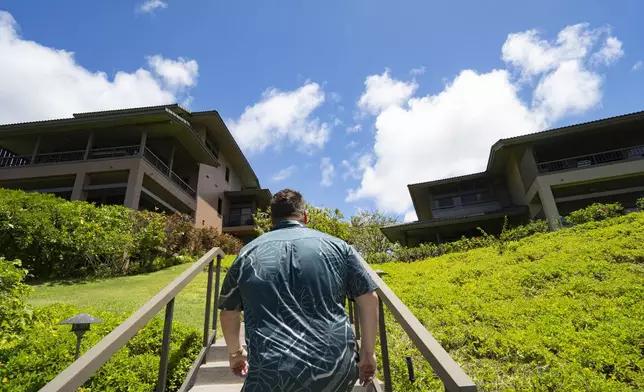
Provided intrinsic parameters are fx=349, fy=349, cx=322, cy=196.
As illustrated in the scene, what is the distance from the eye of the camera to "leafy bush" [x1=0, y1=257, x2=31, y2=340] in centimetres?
368

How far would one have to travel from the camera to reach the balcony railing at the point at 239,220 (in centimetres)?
2728

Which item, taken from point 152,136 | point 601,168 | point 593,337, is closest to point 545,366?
point 593,337

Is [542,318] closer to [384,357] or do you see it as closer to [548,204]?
[384,357]

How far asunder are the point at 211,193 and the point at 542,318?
22302 millimetres

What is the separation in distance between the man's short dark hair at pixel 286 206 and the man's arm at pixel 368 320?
0.63 m

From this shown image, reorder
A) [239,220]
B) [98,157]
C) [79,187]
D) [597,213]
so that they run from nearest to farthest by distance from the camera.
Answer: [597,213] → [79,187] → [98,157] → [239,220]

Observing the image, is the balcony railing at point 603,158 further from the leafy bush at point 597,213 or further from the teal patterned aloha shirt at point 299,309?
the teal patterned aloha shirt at point 299,309

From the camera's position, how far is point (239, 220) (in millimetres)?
27750

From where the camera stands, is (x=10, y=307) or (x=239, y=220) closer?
(x=10, y=307)

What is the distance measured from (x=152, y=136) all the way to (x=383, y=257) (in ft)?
47.6

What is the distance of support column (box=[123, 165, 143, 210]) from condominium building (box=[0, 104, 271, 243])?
4cm

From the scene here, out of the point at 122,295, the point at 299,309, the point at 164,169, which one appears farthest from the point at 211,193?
the point at 299,309

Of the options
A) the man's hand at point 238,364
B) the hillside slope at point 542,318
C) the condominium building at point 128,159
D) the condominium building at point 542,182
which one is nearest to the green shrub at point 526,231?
the condominium building at point 542,182

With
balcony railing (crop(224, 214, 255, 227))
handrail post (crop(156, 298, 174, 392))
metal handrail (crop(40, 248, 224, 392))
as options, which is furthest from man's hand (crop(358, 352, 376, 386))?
balcony railing (crop(224, 214, 255, 227))
